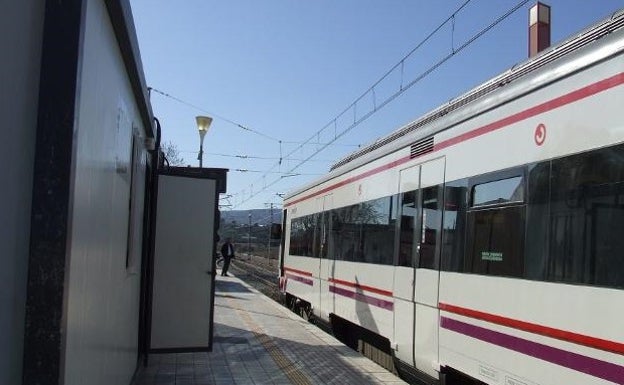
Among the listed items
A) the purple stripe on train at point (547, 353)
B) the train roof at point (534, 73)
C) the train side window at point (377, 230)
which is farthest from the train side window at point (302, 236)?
the purple stripe on train at point (547, 353)

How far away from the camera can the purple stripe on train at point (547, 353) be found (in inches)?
166

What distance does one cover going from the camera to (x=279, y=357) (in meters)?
9.48

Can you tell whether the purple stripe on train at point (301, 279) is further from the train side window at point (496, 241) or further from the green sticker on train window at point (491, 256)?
the green sticker on train window at point (491, 256)

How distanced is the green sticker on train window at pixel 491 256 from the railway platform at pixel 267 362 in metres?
2.45

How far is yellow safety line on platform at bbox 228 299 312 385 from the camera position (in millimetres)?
8042

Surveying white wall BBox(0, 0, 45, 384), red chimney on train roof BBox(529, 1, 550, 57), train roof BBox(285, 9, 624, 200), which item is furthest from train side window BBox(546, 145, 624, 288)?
red chimney on train roof BBox(529, 1, 550, 57)

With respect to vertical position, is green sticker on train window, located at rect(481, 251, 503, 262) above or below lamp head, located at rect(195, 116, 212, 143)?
below

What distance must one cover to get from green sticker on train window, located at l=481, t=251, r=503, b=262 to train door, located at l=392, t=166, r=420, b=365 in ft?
5.44

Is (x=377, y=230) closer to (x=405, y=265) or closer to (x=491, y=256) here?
(x=405, y=265)

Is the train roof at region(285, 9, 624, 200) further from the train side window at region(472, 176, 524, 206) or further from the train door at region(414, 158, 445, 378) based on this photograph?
the train side window at region(472, 176, 524, 206)

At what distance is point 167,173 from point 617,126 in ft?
17.5

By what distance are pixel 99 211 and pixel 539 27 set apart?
13.7 metres

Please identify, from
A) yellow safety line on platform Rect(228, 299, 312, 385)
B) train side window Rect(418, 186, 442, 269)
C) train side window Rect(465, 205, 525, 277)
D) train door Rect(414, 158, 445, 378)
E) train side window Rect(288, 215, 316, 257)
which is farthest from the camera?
train side window Rect(288, 215, 316, 257)

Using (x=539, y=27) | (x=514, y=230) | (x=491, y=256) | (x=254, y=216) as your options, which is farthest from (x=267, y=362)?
(x=254, y=216)
